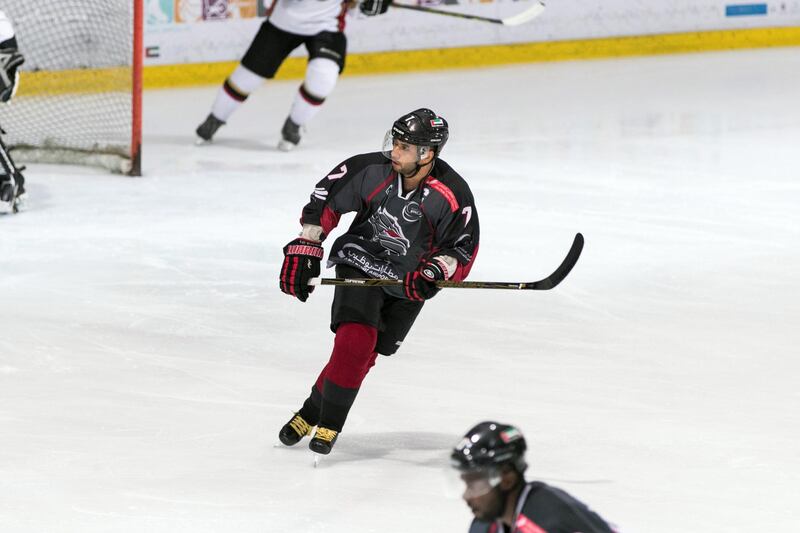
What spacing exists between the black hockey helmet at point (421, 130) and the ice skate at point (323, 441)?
630 mm

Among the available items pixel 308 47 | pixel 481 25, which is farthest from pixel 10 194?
pixel 481 25

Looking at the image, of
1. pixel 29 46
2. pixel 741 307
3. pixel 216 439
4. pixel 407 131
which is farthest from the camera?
pixel 29 46

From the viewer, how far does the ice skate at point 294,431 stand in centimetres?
340

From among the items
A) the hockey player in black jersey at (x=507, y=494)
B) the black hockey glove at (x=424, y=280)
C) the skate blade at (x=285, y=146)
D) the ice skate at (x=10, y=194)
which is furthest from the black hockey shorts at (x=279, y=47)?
the hockey player in black jersey at (x=507, y=494)

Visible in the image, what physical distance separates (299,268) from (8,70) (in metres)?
2.88

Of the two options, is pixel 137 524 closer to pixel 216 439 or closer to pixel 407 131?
pixel 216 439

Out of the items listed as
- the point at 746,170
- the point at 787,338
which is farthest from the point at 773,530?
the point at 746,170

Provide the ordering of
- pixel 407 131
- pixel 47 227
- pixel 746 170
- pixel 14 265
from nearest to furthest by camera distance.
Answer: pixel 407 131
pixel 14 265
pixel 47 227
pixel 746 170

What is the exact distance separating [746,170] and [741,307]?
7.67 feet

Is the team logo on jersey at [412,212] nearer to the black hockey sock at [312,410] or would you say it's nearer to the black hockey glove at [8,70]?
the black hockey sock at [312,410]

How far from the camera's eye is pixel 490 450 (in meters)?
1.67

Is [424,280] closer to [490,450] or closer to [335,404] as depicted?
[335,404]

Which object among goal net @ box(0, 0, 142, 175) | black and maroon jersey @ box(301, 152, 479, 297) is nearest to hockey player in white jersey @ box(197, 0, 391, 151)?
goal net @ box(0, 0, 142, 175)

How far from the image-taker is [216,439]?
3.50 m
